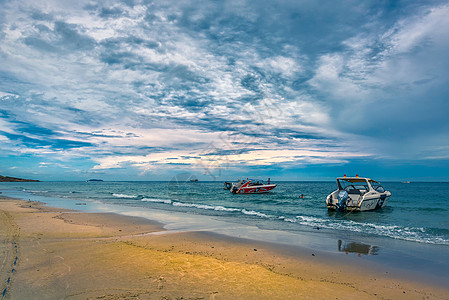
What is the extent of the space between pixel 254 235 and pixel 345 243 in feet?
15.1

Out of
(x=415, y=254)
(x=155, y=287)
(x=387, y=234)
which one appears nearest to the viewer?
(x=155, y=287)

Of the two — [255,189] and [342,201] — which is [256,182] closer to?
[255,189]

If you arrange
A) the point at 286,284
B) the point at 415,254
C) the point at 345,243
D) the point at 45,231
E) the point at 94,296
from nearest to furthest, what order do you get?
the point at 94,296 → the point at 286,284 → the point at 415,254 → the point at 345,243 → the point at 45,231

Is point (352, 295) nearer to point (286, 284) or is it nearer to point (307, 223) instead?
point (286, 284)

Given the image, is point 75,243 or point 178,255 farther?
point 75,243

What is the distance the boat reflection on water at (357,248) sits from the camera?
11256 millimetres

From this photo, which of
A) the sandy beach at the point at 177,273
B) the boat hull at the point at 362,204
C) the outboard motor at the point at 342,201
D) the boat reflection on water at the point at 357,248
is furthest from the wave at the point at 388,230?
the sandy beach at the point at 177,273

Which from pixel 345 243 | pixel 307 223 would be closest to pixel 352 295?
pixel 345 243

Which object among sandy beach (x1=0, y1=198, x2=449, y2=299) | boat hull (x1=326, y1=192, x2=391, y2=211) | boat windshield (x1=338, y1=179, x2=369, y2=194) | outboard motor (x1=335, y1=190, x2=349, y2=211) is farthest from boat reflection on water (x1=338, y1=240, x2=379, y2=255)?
boat windshield (x1=338, y1=179, x2=369, y2=194)

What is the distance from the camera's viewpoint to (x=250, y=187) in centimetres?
5438

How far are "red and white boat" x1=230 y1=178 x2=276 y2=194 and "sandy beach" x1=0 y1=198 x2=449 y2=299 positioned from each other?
4161 centimetres

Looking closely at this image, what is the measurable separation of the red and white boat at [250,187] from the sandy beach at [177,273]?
41612mm

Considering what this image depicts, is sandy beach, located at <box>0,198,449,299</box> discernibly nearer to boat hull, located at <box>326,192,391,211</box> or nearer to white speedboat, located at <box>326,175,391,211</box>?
white speedboat, located at <box>326,175,391,211</box>

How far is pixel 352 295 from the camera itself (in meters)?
6.70
